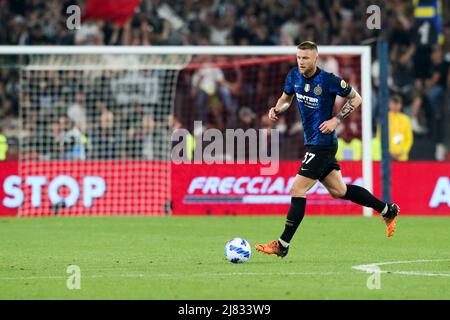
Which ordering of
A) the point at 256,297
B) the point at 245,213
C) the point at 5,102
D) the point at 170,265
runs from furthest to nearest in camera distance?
the point at 5,102 → the point at 245,213 → the point at 170,265 → the point at 256,297

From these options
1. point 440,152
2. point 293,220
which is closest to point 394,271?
point 293,220

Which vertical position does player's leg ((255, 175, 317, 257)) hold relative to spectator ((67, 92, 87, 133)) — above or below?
below

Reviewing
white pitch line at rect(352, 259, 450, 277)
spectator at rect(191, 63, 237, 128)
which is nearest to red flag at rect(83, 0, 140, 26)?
spectator at rect(191, 63, 237, 128)

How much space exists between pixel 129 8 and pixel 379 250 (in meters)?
10.5

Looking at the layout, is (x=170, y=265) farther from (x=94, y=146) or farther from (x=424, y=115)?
(x=424, y=115)

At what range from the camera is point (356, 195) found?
44.3ft

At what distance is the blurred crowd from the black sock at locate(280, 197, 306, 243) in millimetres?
9790

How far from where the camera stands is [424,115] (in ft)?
80.5

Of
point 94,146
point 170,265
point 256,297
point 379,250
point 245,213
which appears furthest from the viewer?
point 94,146

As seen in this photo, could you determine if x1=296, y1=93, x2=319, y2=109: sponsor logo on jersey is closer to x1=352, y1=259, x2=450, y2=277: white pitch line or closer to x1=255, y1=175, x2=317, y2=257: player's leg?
x1=255, y1=175, x2=317, y2=257: player's leg

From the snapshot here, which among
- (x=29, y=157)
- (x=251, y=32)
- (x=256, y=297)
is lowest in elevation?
(x=256, y=297)

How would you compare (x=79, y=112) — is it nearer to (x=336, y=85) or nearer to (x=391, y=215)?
(x=391, y=215)

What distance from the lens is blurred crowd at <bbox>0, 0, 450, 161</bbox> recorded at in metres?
23.0

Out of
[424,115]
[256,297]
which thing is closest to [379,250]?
[256,297]
